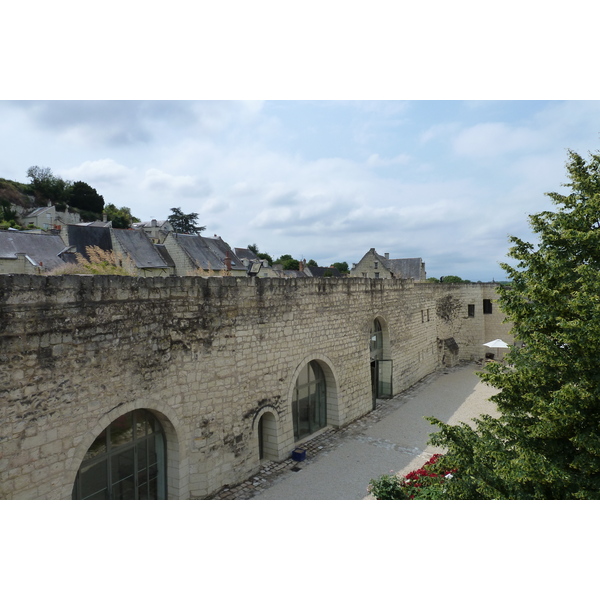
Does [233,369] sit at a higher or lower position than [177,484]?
higher

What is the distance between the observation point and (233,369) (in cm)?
735

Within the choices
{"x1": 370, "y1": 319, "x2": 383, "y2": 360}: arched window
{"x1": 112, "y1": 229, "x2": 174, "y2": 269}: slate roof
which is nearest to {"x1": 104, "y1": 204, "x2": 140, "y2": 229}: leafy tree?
{"x1": 112, "y1": 229, "x2": 174, "y2": 269}: slate roof

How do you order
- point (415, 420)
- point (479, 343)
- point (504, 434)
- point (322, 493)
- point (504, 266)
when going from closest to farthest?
point (504, 434) → point (504, 266) → point (322, 493) → point (415, 420) → point (479, 343)

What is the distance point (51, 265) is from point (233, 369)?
15774 mm

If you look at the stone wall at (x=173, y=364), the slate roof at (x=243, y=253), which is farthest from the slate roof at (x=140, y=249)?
the stone wall at (x=173, y=364)

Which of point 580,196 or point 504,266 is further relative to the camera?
point 504,266

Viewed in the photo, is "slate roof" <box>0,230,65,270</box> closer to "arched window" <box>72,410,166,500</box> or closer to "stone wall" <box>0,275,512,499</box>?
"stone wall" <box>0,275,512,499</box>

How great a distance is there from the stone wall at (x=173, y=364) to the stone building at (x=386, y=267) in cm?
2544

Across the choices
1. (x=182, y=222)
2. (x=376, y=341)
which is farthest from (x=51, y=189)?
(x=376, y=341)

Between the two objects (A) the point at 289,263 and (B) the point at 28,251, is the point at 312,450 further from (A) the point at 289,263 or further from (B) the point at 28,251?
(A) the point at 289,263

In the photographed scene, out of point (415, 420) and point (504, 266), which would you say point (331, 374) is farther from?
point (504, 266)

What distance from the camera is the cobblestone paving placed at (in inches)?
282

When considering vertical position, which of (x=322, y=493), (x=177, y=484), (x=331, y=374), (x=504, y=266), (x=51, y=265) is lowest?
(x=322, y=493)

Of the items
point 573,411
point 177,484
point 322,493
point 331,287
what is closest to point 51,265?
point 331,287
